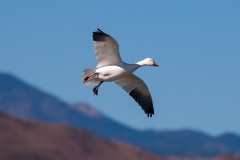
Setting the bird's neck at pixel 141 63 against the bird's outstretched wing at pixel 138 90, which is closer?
the bird's neck at pixel 141 63

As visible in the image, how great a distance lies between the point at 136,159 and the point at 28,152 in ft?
41.4

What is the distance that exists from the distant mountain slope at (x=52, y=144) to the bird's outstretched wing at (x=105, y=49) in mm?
57967

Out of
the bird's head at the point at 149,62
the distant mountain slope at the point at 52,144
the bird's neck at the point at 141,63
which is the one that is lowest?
the bird's neck at the point at 141,63

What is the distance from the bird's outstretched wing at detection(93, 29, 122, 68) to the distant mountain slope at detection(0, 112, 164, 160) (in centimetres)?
5797

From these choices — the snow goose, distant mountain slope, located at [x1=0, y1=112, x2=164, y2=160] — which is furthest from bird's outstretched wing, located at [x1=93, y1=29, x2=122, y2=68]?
distant mountain slope, located at [x1=0, y1=112, x2=164, y2=160]

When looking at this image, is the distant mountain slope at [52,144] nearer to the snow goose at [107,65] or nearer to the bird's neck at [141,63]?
the bird's neck at [141,63]

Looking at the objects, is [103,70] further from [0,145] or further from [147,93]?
[0,145]

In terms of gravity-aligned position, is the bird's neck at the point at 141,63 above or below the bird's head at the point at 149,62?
below

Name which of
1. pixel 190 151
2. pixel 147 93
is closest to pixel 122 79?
pixel 147 93

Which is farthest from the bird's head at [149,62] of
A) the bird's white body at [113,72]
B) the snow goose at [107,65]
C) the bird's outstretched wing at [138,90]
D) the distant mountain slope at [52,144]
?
the distant mountain slope at [52,144]

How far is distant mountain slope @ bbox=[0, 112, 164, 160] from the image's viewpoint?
8144cm

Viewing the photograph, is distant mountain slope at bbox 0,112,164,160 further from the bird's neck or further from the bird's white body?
the bird's white body

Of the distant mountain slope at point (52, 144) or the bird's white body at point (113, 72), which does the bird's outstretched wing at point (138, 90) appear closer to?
the bird's white body at point (113, 72)

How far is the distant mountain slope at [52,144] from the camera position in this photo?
267ft
